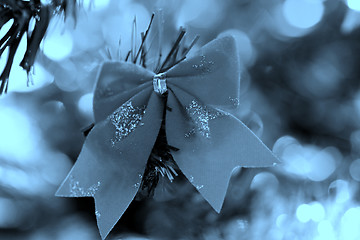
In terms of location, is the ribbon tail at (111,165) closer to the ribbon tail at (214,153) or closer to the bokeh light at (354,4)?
the ribbon tail at (214,153)

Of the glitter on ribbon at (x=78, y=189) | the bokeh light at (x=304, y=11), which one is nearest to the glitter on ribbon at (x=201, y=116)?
→ the glitter on ribbon at (x=78, y=189)

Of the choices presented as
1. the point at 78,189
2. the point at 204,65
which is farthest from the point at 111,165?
the point at 204,65

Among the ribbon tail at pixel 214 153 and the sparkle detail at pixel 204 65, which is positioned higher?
the sparkle detail at pixel 204 65

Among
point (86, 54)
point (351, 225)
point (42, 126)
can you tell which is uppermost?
point (86, 54)

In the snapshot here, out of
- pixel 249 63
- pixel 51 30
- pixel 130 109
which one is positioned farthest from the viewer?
pixel 249 63

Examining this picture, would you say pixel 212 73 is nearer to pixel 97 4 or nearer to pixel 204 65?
pixel 204 65

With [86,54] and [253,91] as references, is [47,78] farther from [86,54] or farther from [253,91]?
[253,91]

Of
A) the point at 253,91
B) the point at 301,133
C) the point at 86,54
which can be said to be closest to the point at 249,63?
the point at 253,91

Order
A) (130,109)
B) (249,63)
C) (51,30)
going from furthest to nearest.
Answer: (249,63), (51,30), (130,109)
